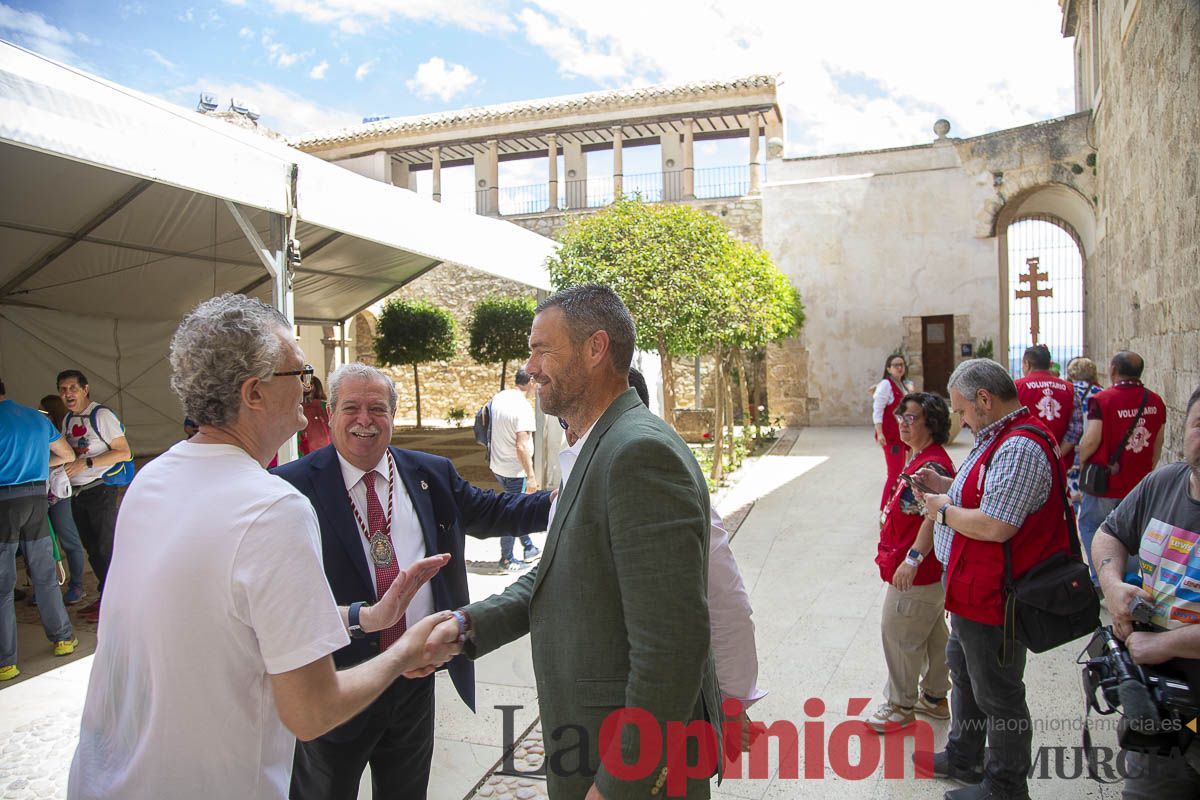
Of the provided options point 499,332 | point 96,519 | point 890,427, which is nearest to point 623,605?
point 96,519

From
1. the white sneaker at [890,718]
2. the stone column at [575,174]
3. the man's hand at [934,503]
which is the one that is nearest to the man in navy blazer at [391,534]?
the man's hand at [934,503]

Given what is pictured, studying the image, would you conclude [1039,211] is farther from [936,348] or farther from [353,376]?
[353,376]

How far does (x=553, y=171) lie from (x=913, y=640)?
2135 cm

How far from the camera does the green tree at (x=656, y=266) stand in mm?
8734

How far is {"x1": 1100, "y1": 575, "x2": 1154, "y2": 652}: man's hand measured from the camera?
2090mm

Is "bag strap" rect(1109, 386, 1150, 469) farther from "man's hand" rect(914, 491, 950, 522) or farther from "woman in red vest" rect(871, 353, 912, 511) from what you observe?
"man's hand" rect(914, 491, 950, 522)

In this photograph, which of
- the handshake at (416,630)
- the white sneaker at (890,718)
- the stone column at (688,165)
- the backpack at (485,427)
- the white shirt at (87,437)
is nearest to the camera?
the handshake at (416,630)

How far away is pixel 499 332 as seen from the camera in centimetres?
1925

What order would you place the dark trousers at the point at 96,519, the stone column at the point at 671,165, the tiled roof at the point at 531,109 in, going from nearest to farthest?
the dark trousers at the point at 96,519 → the tiled roof at the point at 531,109 → the stone column at the point at 671,165

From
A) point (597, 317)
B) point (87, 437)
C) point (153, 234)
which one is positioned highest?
point (153, 234)

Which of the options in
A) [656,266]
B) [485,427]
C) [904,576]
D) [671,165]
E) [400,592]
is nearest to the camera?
[400,592]

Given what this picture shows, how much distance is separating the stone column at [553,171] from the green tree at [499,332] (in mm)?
4627

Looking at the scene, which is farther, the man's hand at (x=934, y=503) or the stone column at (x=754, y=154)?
the stone column at (x=754, y=154)

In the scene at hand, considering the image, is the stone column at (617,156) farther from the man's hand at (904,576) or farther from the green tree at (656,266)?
the man's hand at (904,576)
